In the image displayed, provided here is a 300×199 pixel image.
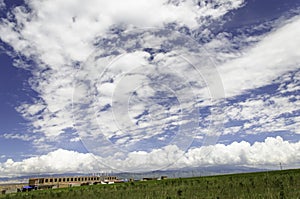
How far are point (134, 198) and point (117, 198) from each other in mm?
2243

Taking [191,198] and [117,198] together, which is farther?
[117,198]

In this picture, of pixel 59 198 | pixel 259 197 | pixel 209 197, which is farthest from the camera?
pixel 59 198

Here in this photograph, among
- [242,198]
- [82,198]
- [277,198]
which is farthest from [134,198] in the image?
[277,198]

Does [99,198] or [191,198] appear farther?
[99,198]

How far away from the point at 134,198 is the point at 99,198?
4813mm

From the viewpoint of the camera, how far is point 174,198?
2803 centimetres

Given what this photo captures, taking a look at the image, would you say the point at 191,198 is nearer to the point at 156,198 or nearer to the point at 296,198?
the point at 156,198

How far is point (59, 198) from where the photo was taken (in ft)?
127

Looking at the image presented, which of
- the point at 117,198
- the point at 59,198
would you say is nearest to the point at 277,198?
the point at 117,198

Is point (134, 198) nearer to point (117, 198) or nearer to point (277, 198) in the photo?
point (117, 198)

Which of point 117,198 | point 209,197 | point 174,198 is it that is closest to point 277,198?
point 209,197

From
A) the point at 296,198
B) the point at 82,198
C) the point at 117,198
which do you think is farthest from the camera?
the point at 82,198

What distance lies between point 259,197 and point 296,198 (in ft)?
9.81

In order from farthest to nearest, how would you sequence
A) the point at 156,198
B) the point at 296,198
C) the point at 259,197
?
the point at 156,198
the point at 259,197
the point at 296,198
